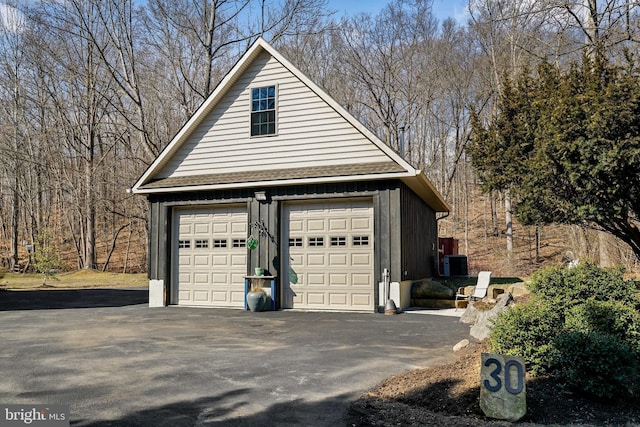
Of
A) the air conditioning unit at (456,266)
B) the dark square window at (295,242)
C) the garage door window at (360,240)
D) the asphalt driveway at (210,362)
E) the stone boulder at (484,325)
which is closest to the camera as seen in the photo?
the asphalt driveway at (210,362)

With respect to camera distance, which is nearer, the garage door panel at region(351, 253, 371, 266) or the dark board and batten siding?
the garage door panel at region(351, 253, 371, 266)

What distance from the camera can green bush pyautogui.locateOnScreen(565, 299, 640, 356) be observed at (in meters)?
5.20

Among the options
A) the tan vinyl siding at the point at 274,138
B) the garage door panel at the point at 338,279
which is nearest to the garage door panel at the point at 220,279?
the tan vinyl siding at the point at 274,138

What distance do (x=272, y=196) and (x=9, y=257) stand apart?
2908 cm

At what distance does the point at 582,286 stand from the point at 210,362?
515 centimetres

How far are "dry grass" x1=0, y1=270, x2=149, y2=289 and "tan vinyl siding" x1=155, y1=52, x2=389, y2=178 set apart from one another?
11.3 metres

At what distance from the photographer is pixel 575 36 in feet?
62.5

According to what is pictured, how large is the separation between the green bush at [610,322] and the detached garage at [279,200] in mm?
6828

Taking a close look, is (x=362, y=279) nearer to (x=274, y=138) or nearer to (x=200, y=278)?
(x=274, y=138)

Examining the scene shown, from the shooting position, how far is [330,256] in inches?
512

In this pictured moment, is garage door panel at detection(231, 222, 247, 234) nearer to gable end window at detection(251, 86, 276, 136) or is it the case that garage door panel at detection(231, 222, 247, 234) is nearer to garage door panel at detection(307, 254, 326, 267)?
garage door panel at detection(307, 254, 326, 267)

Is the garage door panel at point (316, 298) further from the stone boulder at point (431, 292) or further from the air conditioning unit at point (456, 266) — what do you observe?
the air conditioning unit at point (456, 266)

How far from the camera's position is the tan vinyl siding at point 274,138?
13.1m

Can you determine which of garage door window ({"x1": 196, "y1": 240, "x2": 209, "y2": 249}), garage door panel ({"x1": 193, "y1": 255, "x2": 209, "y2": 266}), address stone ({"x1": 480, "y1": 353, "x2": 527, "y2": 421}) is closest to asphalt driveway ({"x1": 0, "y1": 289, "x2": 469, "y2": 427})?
address stone ({"x1": 480, "y1": 353, "x2": 527, "y2": 421})
